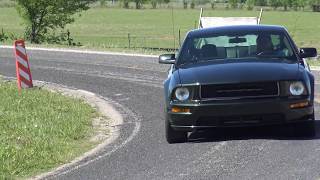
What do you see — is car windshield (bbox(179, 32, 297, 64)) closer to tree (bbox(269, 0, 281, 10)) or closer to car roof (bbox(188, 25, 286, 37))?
car roof (bbox(188, 25, 286, 37))

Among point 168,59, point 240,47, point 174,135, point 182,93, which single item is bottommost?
point 174,135

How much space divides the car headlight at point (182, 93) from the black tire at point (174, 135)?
44 centimetres

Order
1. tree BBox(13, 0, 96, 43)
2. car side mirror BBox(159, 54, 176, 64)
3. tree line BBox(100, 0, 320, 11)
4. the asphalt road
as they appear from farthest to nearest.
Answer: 1. tree line BBox(100, 0, 320, 11)
2. tree BBox(13, 0, 96, 43)
3. car side mirror BBox(159, 54, 176, 64)
4. the asphalt road

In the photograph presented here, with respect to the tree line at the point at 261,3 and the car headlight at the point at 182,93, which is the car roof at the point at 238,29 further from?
the tree line at the point at 261,3

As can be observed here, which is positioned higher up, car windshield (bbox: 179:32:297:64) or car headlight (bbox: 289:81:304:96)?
car windshield (bbox: 179:32:297:64)

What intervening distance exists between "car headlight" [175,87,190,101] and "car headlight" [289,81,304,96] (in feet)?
4.21

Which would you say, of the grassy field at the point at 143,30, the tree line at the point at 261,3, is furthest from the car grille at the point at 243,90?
the tree line at the point at 261,3

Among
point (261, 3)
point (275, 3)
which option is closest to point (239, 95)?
point (275, 3)

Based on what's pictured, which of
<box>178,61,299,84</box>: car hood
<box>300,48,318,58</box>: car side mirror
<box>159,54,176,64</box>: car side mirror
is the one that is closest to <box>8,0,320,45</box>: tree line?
<box>159,54,176,64</box>: car side mirror

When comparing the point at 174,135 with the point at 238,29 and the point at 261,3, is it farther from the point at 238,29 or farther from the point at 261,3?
the point at 261,3

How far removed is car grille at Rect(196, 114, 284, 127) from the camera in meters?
8.05

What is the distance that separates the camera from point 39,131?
9578 millimetres

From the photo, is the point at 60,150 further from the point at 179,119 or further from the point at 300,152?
the point at 300,152

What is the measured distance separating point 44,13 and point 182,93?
2898 centimetres
